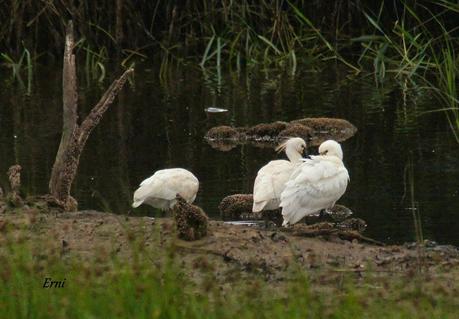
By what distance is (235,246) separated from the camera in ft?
26.0

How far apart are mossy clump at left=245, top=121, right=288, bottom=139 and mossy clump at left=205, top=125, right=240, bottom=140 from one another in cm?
13

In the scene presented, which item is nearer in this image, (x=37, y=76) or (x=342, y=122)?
(x=342, y=122)

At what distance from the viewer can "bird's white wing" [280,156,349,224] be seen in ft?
31.9

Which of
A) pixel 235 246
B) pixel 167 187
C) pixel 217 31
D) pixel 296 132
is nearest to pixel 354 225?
pixel 167 187

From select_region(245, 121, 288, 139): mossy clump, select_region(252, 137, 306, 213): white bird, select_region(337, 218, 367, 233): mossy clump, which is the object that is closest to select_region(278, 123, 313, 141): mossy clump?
select_region(245, 121, 288, 139): mossy clump

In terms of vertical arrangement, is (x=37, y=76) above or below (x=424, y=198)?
above

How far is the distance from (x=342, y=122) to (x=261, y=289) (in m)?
7.46

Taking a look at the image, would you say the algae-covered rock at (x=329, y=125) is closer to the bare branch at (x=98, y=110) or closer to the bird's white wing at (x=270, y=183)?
the bird's white wing at (x=270, y=183)

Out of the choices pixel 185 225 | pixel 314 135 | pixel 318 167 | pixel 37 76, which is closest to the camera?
pixel 185 225

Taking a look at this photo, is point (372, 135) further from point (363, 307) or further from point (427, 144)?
point (363, 307)

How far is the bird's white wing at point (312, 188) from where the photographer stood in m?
9.71

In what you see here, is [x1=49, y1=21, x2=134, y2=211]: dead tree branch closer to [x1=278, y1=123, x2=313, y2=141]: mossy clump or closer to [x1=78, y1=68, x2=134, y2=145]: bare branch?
[x1=78, y1=68, x2=134, y2=145]: bare branch

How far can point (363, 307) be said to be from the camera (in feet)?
19.9

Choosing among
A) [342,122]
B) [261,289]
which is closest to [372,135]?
[342,122]
